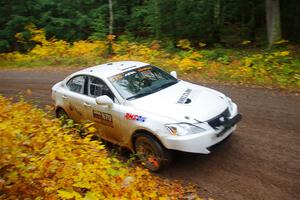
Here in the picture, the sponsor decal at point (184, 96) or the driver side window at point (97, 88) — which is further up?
the driver side window at point (97, 88)

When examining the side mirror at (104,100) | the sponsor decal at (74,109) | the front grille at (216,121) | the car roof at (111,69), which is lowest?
the sponsor decal at (74,109)

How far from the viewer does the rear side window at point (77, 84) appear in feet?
27.7

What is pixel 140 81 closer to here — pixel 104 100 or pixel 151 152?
pixel 104 100

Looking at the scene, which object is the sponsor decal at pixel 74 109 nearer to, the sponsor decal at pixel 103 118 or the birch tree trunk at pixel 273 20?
the sponsor decal at pixel 103 118

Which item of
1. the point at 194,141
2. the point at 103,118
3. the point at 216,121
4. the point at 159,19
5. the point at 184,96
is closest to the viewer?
the point at 194,141

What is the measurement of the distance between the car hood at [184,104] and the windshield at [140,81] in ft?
0.71

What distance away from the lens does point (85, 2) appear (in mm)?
23281

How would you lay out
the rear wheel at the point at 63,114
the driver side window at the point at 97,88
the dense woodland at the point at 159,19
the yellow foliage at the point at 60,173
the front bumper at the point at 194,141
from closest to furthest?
the yellow foliage at the point at 60,173
the front bumper at the point at 194,141
the driver side window at the point at 97,88
the rear wheel at the point at 63,114
the dense woodland at the point at 159,19

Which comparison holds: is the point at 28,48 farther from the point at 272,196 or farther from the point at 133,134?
the point at 272,196

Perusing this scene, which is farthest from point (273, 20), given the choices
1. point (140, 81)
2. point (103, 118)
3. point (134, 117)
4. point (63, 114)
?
point (134, 117)

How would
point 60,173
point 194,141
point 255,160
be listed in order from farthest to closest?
point 255,160
point 194,141
point 60,173

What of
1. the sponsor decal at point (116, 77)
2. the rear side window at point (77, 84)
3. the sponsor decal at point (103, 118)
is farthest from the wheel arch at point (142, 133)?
the rear side window at point (77, 84)

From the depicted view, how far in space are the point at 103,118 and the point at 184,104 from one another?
191 cm

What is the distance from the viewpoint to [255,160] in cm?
686
